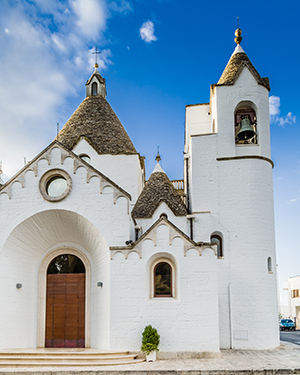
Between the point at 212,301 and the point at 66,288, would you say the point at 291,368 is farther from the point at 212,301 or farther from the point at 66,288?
the point at 66,288

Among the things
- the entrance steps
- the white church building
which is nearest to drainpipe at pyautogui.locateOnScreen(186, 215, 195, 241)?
the white church building

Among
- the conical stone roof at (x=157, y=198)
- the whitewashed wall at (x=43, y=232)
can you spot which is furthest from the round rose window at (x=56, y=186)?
the conical stone roof at (x=157, y=198)

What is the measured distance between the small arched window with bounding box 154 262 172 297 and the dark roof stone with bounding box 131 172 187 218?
3.63 m

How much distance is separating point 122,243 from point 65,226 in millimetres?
2765

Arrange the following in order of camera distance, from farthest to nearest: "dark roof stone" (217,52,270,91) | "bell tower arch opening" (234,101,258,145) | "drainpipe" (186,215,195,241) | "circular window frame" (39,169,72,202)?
"dark roof stone" (217,52,270,91)
"bell tower arch opening" (234,101,258,145)
"drainpipe" (186,215,195,241)
"circular window frame" (39,169,72,202)

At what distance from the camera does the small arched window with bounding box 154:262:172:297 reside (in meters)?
15.8

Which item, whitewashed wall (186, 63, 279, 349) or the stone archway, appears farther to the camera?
whitewashed wall (186, 63, 279, 349)

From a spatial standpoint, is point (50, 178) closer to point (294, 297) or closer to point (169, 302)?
point (169, 302)

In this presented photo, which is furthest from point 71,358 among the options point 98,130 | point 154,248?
point 98,130

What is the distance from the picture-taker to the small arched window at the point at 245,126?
19420 millimetres

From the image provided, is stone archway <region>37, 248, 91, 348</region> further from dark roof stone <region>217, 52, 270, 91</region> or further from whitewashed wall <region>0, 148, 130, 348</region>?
dark roof stone <region>217, 52, 270, 91</region>

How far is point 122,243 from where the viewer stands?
52.2 feet

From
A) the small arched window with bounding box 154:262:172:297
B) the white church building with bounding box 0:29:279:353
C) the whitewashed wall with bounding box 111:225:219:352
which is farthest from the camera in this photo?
the small arched window with bounding box 154:262:172:297

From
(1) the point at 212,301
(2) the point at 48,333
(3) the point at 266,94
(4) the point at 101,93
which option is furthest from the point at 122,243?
(4) the point at 101,93
